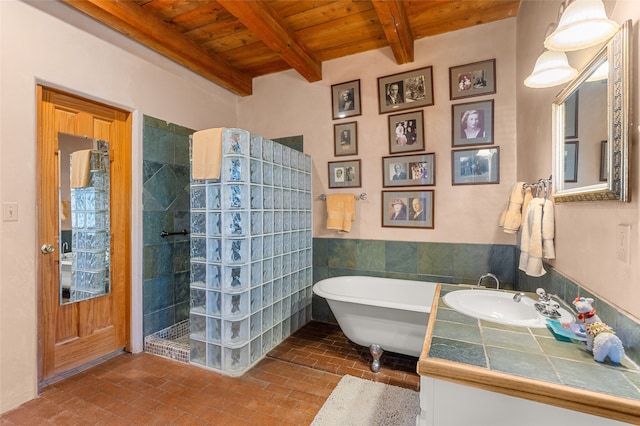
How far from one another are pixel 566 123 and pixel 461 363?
4.45 feet

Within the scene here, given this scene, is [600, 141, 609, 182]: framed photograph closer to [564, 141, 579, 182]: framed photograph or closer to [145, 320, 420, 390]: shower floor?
[564, 141, 579, 182]: framed photograph

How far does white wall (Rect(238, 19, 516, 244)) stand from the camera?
2.53 meters

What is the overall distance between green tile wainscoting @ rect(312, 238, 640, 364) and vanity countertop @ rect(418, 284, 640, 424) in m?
0.96

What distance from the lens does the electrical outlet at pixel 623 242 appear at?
3.32ft

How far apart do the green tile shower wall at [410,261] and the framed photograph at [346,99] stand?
1347 mm

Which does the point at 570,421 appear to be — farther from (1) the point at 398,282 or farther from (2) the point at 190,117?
(2) the point at 190,117

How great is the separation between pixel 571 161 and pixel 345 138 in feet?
6.55

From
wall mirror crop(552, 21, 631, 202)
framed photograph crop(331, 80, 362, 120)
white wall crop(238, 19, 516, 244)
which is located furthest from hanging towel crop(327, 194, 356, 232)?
wall mirror crop(552, 21, 631, 202)

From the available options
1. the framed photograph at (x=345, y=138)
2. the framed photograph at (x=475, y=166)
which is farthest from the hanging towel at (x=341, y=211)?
the framed photograph at (x=475, y=166)

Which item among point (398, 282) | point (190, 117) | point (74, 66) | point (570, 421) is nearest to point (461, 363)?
point (570, 421)

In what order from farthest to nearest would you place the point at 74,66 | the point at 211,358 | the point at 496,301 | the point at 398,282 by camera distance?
the point at 398,282 < the point at 211,358 < the point at 74,66 < the point at 496,301

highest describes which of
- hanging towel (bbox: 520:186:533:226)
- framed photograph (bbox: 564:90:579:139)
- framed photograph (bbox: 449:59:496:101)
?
framed photograph (bbox: 449:59:496:101)

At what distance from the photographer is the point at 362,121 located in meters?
3.03

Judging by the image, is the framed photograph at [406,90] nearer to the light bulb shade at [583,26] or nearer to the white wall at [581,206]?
the white wall at [581,206]
